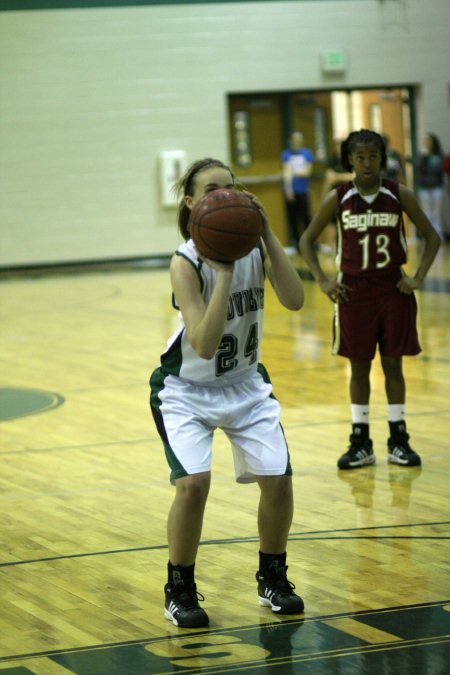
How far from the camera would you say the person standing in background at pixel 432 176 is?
18328 mm

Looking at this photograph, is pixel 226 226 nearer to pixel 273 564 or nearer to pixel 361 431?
pixel 273 564

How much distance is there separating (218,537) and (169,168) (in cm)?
1334

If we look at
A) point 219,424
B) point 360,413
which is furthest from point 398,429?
point 219,424

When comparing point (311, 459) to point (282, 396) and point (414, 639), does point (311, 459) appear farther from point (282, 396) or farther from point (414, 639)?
point (414, 639)

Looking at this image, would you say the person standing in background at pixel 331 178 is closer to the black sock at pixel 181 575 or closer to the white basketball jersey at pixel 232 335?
the white basketball jersey at pixel 232 335

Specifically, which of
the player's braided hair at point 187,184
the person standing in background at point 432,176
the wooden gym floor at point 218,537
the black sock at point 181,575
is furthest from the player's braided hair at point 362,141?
the person standing in background at point 432,176

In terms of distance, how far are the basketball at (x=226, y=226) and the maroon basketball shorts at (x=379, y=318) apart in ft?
7.55

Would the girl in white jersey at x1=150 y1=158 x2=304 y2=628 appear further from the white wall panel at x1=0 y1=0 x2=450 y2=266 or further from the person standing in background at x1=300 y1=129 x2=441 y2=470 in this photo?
the white wall panel at x1=0 y1=0 x2=450 y2=266

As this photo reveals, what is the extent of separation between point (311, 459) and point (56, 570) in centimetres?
193

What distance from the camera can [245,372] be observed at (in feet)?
12.0

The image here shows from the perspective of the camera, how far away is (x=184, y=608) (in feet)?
11.8

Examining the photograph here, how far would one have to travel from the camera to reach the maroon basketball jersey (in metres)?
5.60

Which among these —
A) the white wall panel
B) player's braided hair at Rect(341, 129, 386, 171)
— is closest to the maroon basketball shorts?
player's braided hair at Rect(341, 129, 386, 171)

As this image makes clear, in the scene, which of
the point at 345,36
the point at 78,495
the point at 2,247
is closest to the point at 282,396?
the point at 78,495
